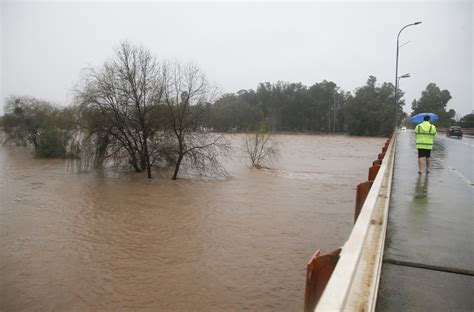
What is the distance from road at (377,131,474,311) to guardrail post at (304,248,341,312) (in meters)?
0.79

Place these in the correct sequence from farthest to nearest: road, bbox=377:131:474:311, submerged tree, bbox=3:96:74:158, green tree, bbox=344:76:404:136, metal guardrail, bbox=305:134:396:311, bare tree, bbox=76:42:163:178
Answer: green tree, bbox=344:76:404:136 < submerged tree, bbox=3:96:74:158 < bare tree, bbox=76:42:163:178 < road, bbox=377:131:474:311 < metal guardrail, bbox=305:134:396:311

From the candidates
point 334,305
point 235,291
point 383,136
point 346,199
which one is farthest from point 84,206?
point 383,136

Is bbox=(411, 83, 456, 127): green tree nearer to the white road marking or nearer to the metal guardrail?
the white road marking

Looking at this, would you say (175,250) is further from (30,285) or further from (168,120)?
(168,120)

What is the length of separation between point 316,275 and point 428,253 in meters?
2.36

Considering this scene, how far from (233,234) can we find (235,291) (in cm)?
395

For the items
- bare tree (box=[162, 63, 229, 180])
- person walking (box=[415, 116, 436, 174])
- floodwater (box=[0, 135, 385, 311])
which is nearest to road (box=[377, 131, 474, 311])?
Answer: person walking (box=[415, 116, 436, 174])

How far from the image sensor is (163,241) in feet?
36.2

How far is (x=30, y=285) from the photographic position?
796cm

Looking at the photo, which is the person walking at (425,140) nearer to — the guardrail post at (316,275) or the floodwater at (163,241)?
the floodwater at (163,241)

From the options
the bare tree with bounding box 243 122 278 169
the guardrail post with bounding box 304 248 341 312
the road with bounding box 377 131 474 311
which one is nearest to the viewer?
the guardrail post with bounding box 304 248 341 312

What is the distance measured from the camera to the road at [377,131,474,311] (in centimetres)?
282

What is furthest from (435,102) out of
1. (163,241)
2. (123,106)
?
(163,241)

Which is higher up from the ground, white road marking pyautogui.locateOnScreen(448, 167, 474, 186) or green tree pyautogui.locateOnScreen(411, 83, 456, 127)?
green tree pyautogui.locateOnScreen(411, 83, 456, 127)
